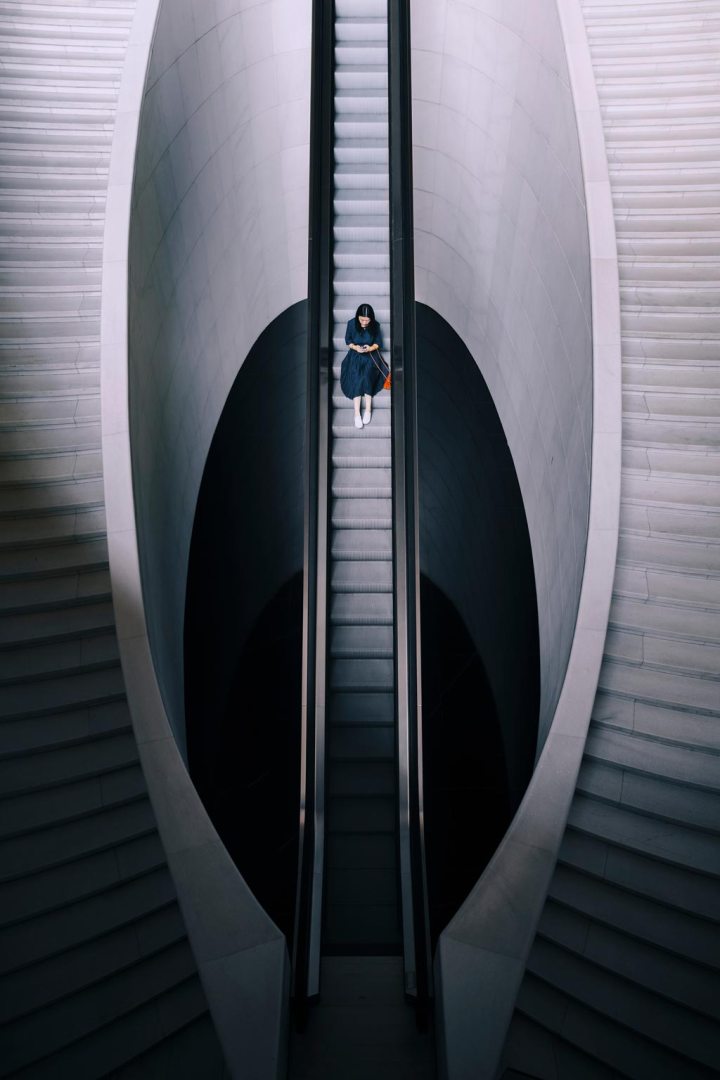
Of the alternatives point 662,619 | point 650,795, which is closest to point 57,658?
point 650,795

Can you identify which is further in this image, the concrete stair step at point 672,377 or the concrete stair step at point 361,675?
the concrete stair step at point 361,675

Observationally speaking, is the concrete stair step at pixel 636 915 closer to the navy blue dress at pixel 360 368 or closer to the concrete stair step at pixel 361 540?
the concrete stair step at pixel 361 540

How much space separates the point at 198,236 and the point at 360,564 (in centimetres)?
412

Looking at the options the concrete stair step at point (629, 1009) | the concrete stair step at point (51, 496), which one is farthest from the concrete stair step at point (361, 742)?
the concrete stair step at point (51, 496)

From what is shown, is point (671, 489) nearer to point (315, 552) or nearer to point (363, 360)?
point (315, 552)

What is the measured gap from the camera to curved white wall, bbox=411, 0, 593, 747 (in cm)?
690

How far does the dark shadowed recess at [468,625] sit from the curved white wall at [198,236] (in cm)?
243

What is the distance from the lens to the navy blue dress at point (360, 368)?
23.4 ft

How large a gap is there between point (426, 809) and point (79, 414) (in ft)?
14.7

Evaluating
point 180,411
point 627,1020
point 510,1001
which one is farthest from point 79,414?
point 627,1020

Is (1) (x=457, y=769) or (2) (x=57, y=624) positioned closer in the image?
(2) (x=57, y=624)

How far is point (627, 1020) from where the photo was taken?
4.52 m

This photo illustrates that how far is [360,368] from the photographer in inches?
284

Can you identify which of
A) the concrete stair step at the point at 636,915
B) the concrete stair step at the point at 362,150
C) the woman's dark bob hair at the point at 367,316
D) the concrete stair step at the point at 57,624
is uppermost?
the concrete stair step at the point at 362,150
